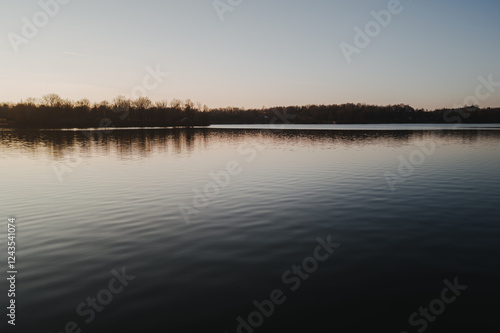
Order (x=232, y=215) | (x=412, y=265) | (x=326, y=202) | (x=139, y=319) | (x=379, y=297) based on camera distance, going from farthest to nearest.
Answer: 1. (x=326, y=202)
2. (x=232, y=215)
3. (x=412, y=265)
4. (x=379, y=297)
5. (x=139, y=319)

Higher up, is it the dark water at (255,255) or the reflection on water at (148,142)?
the reflection on water at (148,142)

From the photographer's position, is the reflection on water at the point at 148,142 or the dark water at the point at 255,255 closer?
the dark water at the point at 255,255

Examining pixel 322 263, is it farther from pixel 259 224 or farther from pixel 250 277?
pixel 259 224

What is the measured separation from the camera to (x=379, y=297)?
843cm

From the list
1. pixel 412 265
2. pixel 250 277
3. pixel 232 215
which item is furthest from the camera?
pixel 232 215

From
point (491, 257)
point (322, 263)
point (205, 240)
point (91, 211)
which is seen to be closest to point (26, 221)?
point (91, 211)

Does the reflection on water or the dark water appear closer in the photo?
the dark water

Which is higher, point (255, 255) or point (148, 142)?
point (148, 142)

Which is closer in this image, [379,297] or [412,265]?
[379,297]

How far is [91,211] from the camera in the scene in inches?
695

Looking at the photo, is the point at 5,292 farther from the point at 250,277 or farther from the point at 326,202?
the point at 326,202

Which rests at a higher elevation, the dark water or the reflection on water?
the reflection on water

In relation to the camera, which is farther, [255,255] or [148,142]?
[148,142]

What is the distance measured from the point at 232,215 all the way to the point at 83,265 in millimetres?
7852
